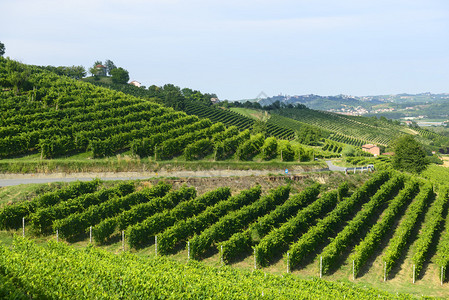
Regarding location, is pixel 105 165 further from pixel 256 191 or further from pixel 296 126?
Answer: pixel 296 126

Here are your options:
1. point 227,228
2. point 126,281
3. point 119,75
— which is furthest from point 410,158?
point 119,75

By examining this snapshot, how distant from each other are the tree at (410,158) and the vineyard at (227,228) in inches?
1117

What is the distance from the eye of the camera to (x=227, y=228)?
85.4ft

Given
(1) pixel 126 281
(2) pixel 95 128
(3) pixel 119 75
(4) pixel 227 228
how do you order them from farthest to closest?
(3) pixel 119 75
(2) pixel 95 128
(4) pixel 227 228
(1) pixel 126 281

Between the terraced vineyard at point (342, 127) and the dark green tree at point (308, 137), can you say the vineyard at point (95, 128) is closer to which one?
the dark green tree at point (308, 137)

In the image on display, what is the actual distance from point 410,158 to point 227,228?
4588cm

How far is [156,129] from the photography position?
175 feet

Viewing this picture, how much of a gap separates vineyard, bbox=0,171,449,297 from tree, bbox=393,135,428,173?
2837 cm

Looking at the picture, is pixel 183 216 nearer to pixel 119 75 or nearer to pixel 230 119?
pixel 230 119

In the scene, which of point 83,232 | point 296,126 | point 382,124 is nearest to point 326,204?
point 83,232

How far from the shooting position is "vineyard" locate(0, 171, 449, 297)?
23.7m

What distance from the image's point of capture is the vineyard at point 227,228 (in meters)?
23.7

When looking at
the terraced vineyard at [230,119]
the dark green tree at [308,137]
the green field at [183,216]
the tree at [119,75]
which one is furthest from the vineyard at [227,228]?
the tree at [119,75]

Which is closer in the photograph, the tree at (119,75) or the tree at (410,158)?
the tree at (410,158)
